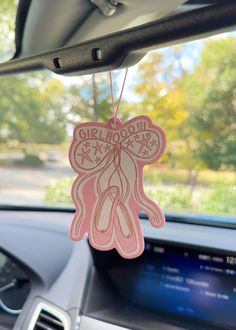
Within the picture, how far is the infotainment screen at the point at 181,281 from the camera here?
4.93ft

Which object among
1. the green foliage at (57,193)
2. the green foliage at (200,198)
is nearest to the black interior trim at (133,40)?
the green foliage at (200,198)

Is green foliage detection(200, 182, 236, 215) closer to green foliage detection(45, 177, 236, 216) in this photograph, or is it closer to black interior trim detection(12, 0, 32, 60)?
green foliage detection(45, 177, 236, 216)

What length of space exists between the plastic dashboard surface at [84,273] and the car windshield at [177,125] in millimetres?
171

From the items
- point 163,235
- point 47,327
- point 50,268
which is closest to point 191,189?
point 163,235

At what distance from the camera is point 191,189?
201cm

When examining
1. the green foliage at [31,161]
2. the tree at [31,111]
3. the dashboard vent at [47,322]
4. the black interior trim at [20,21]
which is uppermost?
the tree at [31,111]

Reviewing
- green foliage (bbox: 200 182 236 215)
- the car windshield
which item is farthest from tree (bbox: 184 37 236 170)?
green foliage (bbox: 200 182 236 215)

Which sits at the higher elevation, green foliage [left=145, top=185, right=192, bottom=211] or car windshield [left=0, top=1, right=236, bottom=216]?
car windshield [left=0, top=1, right=236, bottom=216]

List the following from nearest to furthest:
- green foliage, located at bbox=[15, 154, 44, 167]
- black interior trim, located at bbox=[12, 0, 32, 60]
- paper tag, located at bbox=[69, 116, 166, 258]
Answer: paper tag, located at bbox=[69, 116, 166, 258] → black interior trim, located at bbox=[12, 0, 32, 60] → green foliage, located at bbox=[15, 154, 44, 167]

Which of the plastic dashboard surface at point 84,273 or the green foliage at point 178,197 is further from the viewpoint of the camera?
the green foliage at point 178,197

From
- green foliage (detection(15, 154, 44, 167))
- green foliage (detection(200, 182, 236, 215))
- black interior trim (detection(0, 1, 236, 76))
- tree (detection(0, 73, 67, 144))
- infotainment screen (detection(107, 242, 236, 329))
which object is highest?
tree (detection(0, 73, 67, 144))

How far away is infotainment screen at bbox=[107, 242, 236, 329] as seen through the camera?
1502 mm

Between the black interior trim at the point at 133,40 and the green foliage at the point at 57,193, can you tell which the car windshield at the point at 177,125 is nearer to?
the green foliage at the point at 57,193

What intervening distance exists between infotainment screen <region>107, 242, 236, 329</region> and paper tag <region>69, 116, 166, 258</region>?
0.69 m
